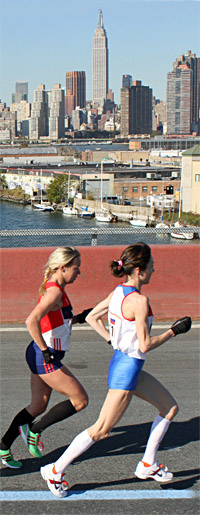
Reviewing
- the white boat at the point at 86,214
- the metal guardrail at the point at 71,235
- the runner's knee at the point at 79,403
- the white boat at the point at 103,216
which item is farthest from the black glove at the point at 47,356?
the white boat at the point at 86,214

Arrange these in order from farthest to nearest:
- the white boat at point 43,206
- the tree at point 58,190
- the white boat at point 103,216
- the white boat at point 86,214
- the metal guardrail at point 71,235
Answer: the tree at point 58,190
the white boat at point 43,206
the white boat at point 86,214
the white boat at point 103,216
the metal guardrail at point 71,235

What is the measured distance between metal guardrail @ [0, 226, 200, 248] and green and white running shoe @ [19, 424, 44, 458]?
16.0 ft

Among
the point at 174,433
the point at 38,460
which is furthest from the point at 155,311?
the point at 38,460

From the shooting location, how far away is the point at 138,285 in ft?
14.5

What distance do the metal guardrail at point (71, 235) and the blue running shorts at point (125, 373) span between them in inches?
206

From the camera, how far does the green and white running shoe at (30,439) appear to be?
4.99m

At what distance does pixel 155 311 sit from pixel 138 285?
16.9 feet

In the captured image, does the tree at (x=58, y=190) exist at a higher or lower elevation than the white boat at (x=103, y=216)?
higher

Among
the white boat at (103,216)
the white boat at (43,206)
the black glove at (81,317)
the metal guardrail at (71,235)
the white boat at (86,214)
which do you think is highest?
the black glove at (81,317)

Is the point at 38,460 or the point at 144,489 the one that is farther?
the point at 38,460

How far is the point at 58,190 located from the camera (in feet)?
441

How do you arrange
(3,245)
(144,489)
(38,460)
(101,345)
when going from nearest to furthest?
(144,489), (38,460), (101,345), (3,245)

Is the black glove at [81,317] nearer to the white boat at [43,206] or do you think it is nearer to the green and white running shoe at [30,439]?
the green and white running shoe at [30,439]

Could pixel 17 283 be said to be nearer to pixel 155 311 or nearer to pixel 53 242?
pixel 53 242
